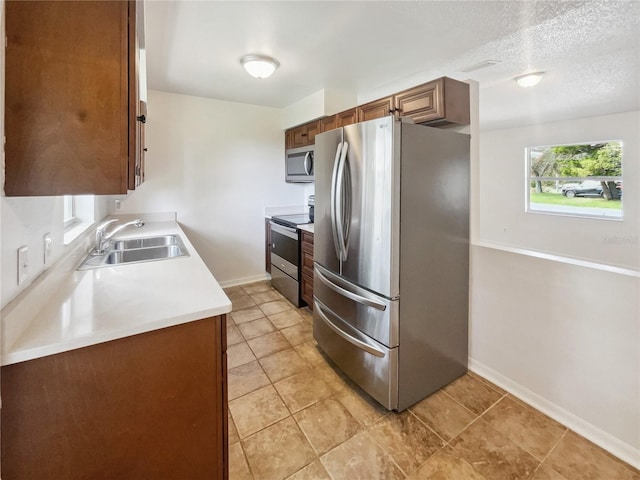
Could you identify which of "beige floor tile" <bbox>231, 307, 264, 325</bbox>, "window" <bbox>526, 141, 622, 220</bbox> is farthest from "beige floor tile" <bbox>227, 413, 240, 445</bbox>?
"window" <bbox>526, 141, 622, 220</bbox>

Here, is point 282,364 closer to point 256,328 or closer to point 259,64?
point 256,328

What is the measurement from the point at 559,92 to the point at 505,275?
2.71 metres

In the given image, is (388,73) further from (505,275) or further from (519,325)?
(519,325)

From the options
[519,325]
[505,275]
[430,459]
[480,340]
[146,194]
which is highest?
[146,194]

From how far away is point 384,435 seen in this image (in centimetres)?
168

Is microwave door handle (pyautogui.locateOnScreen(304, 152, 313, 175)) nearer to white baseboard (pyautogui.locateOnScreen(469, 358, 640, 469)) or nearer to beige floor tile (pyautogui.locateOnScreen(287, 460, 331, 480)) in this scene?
white baseboard (pyautogui.locateOnScreen(469, 358, 640, 469))

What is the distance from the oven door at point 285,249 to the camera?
10.8 ft

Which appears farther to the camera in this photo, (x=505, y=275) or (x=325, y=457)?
(x=505, y=275)

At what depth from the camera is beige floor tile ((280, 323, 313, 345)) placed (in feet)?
8.79

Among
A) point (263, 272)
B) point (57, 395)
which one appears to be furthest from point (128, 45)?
point (263, 272)

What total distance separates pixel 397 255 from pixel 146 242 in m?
2.04

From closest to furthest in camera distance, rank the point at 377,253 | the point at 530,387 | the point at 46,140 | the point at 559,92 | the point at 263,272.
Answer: the point at 46,140 < the point at 377,253 < the point at 530,387 < the point at 559,92 < the point at 263,272

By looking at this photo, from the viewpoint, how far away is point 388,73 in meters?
2.76

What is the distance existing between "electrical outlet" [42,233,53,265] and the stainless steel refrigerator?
147 centimetres
